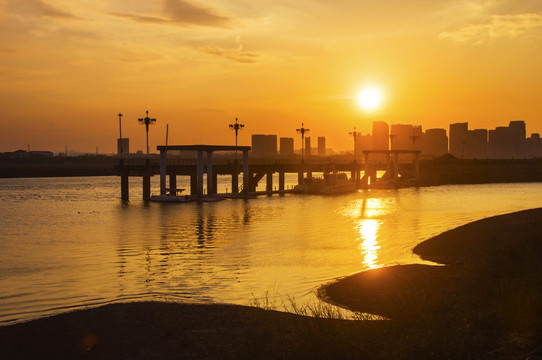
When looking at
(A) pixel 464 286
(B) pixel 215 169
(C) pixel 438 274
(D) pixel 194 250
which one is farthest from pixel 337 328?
(B) pixel 215 169

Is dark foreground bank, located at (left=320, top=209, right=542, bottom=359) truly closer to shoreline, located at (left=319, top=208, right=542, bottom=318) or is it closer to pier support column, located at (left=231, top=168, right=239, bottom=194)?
shoreline, located at (left=319, top=208, right=542, bottom=318)

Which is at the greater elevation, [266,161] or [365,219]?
[266,161]

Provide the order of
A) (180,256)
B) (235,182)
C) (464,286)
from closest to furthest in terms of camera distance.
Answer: (464,286) → (180,256) → (235,182)

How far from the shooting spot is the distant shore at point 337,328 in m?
14.4

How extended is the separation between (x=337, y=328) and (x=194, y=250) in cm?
2063

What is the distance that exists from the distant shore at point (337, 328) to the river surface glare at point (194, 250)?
8.38ft

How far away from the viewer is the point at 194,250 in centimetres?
3566

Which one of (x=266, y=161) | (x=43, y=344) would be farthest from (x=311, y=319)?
(x=266, y=161)

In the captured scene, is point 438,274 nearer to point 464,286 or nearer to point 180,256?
point 464,286

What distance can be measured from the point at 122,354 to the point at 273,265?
50.9ft

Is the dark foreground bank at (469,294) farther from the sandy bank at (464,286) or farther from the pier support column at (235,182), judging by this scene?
the pier support column at (235,182)

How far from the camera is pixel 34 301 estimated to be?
2189 cm

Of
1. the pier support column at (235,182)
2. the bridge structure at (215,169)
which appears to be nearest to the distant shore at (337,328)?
the bridge structure at (215,169)

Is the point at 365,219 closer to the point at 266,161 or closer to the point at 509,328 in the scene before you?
the point at 509,328
